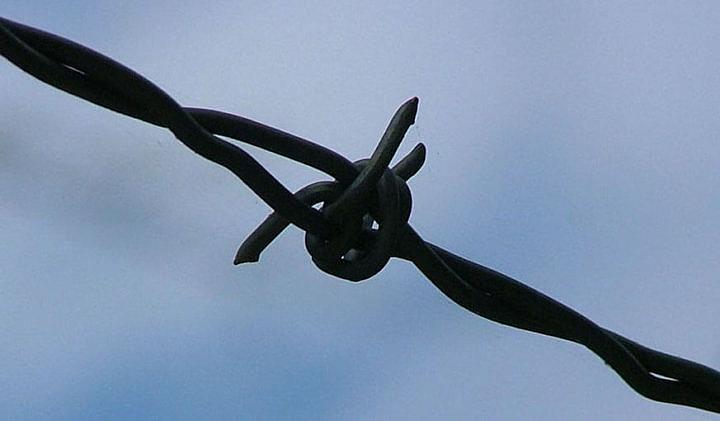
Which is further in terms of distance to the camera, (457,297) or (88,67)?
(457,297)

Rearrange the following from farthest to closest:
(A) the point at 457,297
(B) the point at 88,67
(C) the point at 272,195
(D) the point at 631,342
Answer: (D) the point at 631,342 → (A) the point at 457,297 → (C) the point at 272,195 → (B) the point at 88,67

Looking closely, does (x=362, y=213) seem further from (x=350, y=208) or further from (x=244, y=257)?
(x=244, y=257)

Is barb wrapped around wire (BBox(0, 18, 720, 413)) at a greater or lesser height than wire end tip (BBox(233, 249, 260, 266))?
greater

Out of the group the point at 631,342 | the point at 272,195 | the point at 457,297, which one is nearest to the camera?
the point at 272,195

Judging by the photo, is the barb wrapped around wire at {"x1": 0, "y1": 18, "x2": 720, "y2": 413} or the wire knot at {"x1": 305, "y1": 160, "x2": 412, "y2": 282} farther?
the wire knot at {"x1": 305, "y1": 160, "x2": 412, "y2": 282}

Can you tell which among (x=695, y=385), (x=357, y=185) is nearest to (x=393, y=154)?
(x=357, y=185)

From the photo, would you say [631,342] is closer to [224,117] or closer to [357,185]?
[357,185]

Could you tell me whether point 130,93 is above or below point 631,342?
below
